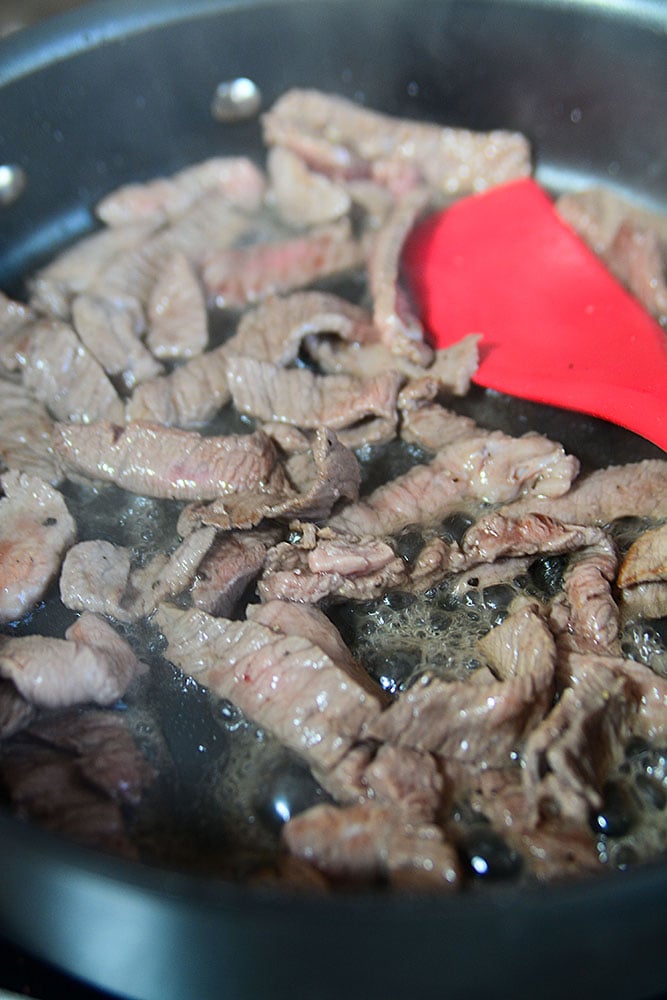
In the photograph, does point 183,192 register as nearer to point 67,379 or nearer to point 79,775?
point 67,379

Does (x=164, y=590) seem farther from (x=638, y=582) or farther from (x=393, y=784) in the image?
(x=638, y=582)

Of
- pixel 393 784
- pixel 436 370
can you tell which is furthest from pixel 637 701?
pixel 436 370

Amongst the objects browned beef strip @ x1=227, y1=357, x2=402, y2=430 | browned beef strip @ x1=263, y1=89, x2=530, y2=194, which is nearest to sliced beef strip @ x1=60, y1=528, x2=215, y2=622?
browned beef strip @ x1=227, y1=357, x2=402, y2=430

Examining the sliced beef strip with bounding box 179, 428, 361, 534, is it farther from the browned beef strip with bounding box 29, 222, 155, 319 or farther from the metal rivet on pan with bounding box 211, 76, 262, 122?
the metal rivet on pan with bounding box 211, 76, 262, 122

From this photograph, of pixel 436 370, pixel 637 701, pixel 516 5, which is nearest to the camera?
pixel 637 701

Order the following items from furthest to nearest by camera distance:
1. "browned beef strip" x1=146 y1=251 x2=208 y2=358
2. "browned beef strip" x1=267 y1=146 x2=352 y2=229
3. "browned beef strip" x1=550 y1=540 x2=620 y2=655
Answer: "browned beef strip" x1=267 y1=146 x2=352 y2=229 < "browned beef strip" x1=146 y1=251 x2=208 y2=358 < "browned beef strip" x1=550 y1=540 x2=620 y2=655

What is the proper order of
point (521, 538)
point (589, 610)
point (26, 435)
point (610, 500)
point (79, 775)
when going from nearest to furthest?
point (79, 775) → point (589, 610) → point (521, 538) → point (610, 500) → point (26, 435)

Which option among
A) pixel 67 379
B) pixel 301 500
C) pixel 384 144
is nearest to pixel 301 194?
pixel 384 144
